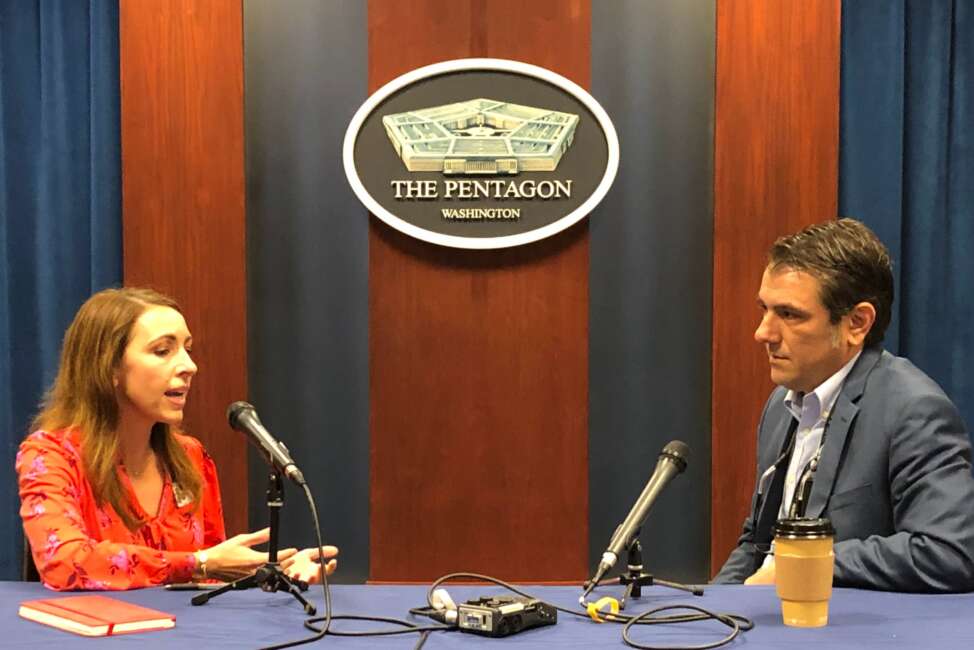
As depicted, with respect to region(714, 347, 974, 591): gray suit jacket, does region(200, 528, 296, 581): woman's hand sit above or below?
below

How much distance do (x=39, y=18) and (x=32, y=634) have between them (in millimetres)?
2932

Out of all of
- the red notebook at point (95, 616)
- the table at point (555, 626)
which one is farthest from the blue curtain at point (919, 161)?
the red notebook at point (95, 616)

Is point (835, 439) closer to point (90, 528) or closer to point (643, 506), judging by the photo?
point (643, 506)

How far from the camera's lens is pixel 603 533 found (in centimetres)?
405

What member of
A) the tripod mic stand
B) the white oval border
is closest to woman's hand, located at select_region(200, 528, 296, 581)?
the tripod mic stand

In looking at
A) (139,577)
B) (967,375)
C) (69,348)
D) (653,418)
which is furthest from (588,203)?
(139,577)

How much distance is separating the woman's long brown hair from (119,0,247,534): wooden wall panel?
979mm

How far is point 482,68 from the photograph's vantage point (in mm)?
3977

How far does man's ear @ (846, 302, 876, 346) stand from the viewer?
8.84 feet

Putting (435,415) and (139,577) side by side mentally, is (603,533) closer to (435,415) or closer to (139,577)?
(435,415)

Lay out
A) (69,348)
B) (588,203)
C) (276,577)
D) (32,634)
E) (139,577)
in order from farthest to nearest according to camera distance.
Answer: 1. (588,203)
2. (69,348)
3. (139,577)
4. (276,577)
5. (32,634)

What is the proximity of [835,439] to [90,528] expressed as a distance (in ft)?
6.03

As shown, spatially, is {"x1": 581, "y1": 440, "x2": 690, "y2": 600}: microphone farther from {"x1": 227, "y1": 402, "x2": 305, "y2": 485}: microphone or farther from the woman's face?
the woman's face

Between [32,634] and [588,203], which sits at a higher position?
[588,203]
